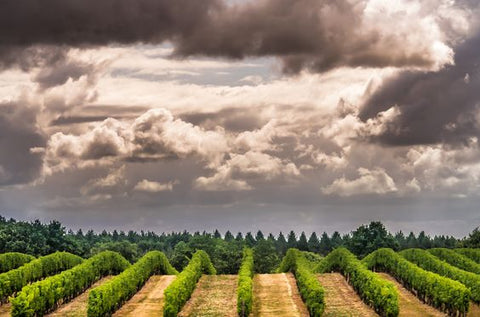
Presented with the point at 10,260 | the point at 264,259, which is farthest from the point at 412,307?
the point at 264,259

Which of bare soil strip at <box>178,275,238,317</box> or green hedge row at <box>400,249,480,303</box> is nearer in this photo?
bare soil strip at <box>178,275,238,317</box>

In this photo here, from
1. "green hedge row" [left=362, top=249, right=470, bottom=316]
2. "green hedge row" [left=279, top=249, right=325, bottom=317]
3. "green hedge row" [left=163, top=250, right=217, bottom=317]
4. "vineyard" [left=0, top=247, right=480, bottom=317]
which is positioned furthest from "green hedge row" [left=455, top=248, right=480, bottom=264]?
"green hedge row" [left=163, top=250, right=217, bottom=317]

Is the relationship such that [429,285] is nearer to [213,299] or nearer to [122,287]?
[213,299]

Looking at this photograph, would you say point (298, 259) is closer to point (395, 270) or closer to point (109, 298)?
point (395, 270)

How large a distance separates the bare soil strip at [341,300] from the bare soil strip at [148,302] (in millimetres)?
21574

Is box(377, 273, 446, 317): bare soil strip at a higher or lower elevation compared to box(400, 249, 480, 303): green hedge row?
lower

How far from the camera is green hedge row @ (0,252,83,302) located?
290 ft

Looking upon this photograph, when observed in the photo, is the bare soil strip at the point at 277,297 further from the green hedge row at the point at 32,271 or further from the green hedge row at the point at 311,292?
the green hedge row at the point at 32,271

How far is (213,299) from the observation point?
9106 cm

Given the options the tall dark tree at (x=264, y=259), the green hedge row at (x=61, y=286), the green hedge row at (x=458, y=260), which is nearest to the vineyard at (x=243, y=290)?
the green hedge row at (x=61, y=286)

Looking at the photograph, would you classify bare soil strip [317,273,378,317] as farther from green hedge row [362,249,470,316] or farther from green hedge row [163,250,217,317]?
green hedge row [163,250,217,317]

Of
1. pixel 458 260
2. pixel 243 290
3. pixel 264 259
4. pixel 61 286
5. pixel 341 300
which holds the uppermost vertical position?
pixel 264 259

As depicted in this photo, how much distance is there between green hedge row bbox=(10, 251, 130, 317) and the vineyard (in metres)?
0.11

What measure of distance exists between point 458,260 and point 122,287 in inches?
2144
